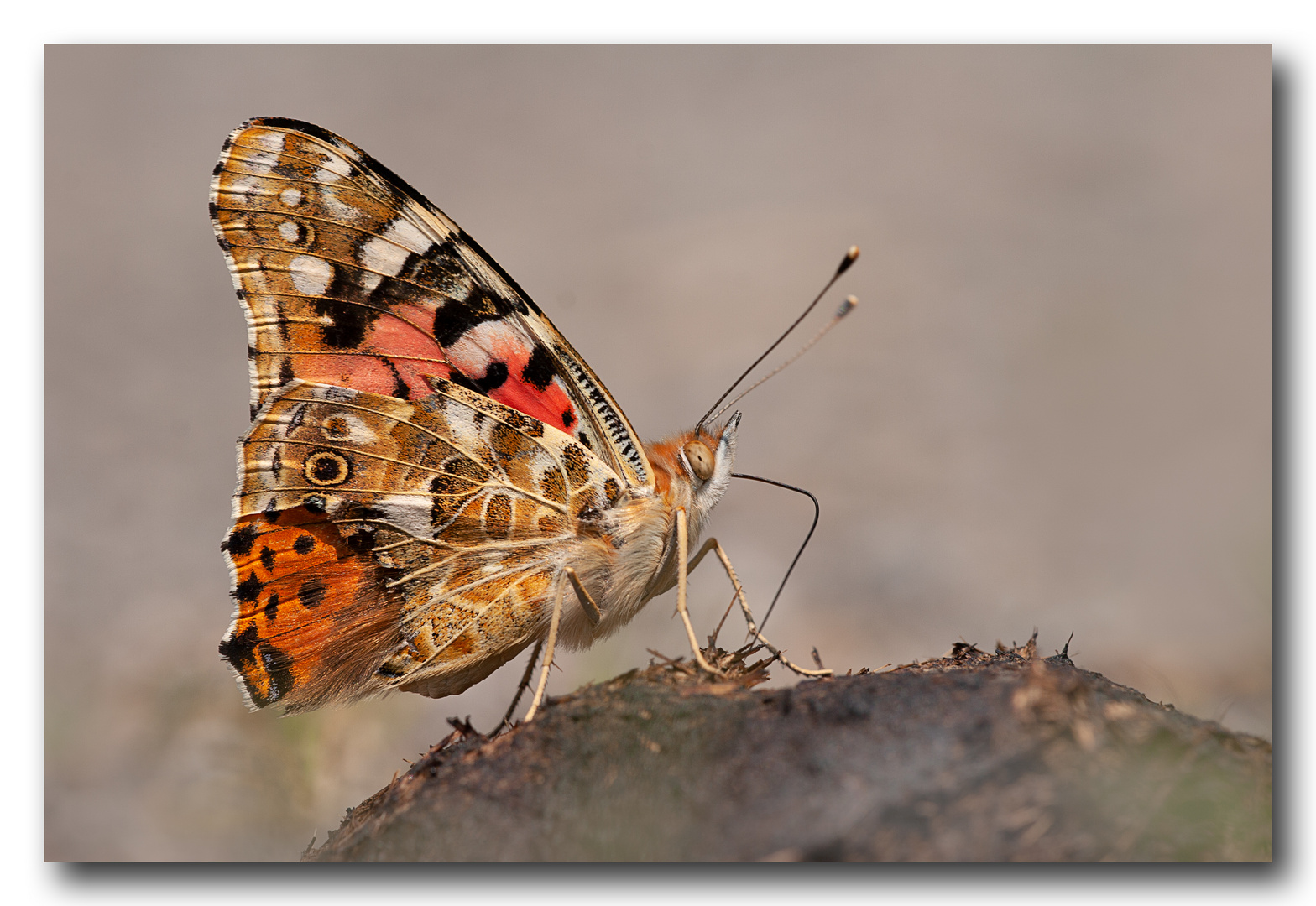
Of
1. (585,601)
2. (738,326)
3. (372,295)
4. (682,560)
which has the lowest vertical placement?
(585,601)

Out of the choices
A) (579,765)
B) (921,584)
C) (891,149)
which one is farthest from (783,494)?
(579,765)

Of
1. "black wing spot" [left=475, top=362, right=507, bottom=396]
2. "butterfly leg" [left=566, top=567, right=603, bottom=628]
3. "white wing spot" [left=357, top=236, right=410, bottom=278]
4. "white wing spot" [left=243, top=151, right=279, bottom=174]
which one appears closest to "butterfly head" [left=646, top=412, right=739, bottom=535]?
"butterfly leg" [left=566, top=567, right=603, bottom=628]

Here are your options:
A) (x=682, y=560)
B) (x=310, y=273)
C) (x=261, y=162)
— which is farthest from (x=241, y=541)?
(x=682, y=560)

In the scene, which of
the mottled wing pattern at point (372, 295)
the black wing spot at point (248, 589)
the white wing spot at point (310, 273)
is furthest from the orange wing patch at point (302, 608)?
the white wing spot at point (310, 273)

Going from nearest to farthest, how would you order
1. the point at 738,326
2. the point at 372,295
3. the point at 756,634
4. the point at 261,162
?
the point at 756,634 < the point at 261,162 < the point at 372,295 < the point at 738,326

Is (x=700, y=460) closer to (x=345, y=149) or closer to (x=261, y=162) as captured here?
(x=345, y=149)

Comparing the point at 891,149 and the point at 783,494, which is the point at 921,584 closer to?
the point at 783,494

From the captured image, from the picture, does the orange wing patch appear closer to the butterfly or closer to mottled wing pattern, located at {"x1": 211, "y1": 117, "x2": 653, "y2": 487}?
the butterfly
